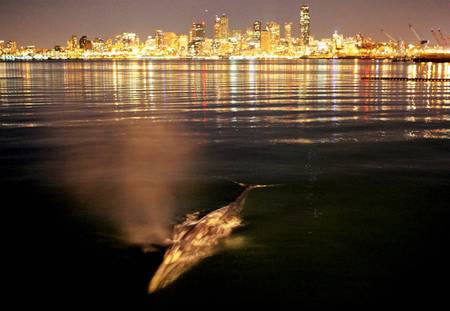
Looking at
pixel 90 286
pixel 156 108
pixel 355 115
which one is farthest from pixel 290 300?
pixel 156 108

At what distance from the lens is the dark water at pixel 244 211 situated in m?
6.73

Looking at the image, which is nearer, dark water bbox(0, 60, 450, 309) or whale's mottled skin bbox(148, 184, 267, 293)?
dark water bbox(0, 60, 450, 309)

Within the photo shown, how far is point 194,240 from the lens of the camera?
8320 millimetres

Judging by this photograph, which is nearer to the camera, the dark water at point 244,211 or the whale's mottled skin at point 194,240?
the dark water at point 244,211

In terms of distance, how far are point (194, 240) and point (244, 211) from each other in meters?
1.79

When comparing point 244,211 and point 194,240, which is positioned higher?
point 244,211

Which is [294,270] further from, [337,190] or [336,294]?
[337,190]

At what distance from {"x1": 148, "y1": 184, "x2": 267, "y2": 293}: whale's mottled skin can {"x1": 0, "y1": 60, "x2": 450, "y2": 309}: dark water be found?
190 millimetres

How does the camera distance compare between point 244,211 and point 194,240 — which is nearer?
point 194,240

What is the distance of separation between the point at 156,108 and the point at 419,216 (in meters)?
23.6

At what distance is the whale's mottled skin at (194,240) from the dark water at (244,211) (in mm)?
190

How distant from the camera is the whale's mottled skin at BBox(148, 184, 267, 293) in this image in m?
7.13

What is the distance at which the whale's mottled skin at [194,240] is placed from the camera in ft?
23.4

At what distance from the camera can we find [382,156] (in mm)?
15734
